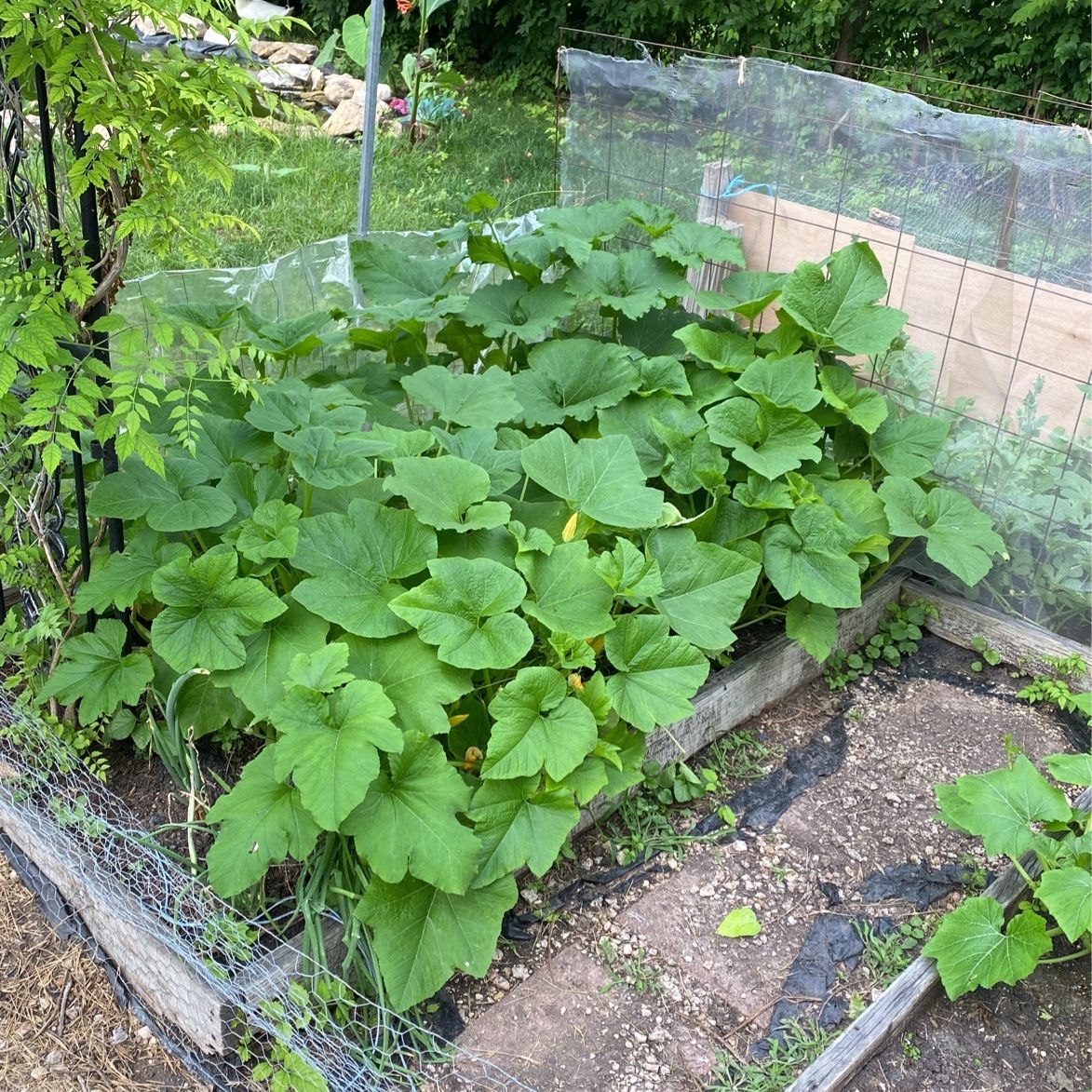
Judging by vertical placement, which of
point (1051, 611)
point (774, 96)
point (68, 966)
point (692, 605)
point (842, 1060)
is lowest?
point (68, 966)

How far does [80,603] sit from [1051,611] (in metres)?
2.92

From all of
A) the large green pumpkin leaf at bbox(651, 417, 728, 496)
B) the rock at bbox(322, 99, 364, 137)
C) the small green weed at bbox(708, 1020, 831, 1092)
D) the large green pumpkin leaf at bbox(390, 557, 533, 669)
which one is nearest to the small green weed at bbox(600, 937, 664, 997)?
the small green weed at bbox(708, 1020, 831, 1092)

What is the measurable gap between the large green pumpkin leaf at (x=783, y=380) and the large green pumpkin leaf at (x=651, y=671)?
0.97 metres

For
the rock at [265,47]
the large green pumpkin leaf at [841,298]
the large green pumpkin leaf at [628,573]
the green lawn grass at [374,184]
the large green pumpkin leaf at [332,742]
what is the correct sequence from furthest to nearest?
the rock at [265,47], the green lawn grass at [374,184], the large green pumpkin leaf at [841,298], the large green pumpkin leaf at [628,573], the large green pumpkin leaf at [332,742]

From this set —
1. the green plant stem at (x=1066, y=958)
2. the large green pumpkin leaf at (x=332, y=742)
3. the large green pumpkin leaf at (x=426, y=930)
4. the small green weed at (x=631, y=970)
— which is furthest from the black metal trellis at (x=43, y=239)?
the green plant stem at (x=1066, y=958)

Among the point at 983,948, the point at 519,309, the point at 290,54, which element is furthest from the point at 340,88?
the point at 983,948

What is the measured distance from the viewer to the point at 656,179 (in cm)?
457

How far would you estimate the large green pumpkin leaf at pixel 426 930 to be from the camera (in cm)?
203

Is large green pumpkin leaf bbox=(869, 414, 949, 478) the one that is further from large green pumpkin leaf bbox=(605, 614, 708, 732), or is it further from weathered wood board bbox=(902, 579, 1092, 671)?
large green pumpkin leaf bbox=(605, 614, 708, 732)

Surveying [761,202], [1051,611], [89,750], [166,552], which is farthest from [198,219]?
[1051,611]

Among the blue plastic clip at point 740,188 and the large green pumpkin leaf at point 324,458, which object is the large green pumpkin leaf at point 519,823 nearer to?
the large green pumpkin leaf at point 324,458

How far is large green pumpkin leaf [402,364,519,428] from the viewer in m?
2.90

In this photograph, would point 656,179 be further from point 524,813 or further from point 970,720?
point 524,813

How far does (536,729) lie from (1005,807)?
111cm
